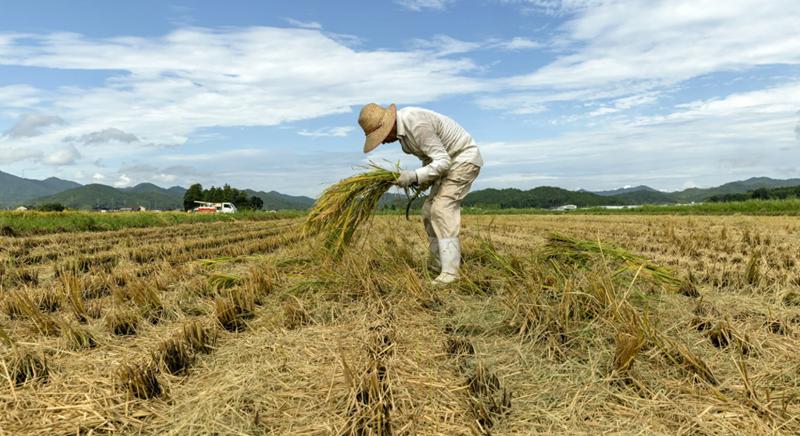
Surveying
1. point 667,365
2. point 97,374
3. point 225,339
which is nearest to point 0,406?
point 97,374

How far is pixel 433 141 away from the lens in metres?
4.30

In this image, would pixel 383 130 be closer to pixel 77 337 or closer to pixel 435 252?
pixel 435 252

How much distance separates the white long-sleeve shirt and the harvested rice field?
2.86 feet

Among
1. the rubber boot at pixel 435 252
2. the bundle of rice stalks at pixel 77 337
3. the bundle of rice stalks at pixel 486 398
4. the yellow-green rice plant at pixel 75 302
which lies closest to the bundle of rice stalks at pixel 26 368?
the bundle of rice stalks at pixel 77 337

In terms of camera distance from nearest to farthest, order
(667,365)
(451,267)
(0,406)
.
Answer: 1. (0,406)
2. (667,365)
3. (451,267)

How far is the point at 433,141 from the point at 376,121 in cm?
50

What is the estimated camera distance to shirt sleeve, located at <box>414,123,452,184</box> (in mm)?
4230

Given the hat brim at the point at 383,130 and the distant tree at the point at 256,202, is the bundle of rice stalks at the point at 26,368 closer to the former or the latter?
the hat brim at the point at 383,130

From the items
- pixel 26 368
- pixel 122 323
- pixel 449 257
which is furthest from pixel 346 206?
pixel 26 368

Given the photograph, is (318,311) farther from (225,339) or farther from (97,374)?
(97,374)

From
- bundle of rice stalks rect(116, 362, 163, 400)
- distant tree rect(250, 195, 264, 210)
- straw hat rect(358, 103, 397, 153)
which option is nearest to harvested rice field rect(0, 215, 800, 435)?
bundle of rice stalks rect(116, 362, 163, 400)

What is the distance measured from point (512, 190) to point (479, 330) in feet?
243

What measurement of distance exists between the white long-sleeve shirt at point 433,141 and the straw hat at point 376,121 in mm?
95

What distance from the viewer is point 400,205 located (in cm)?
480
